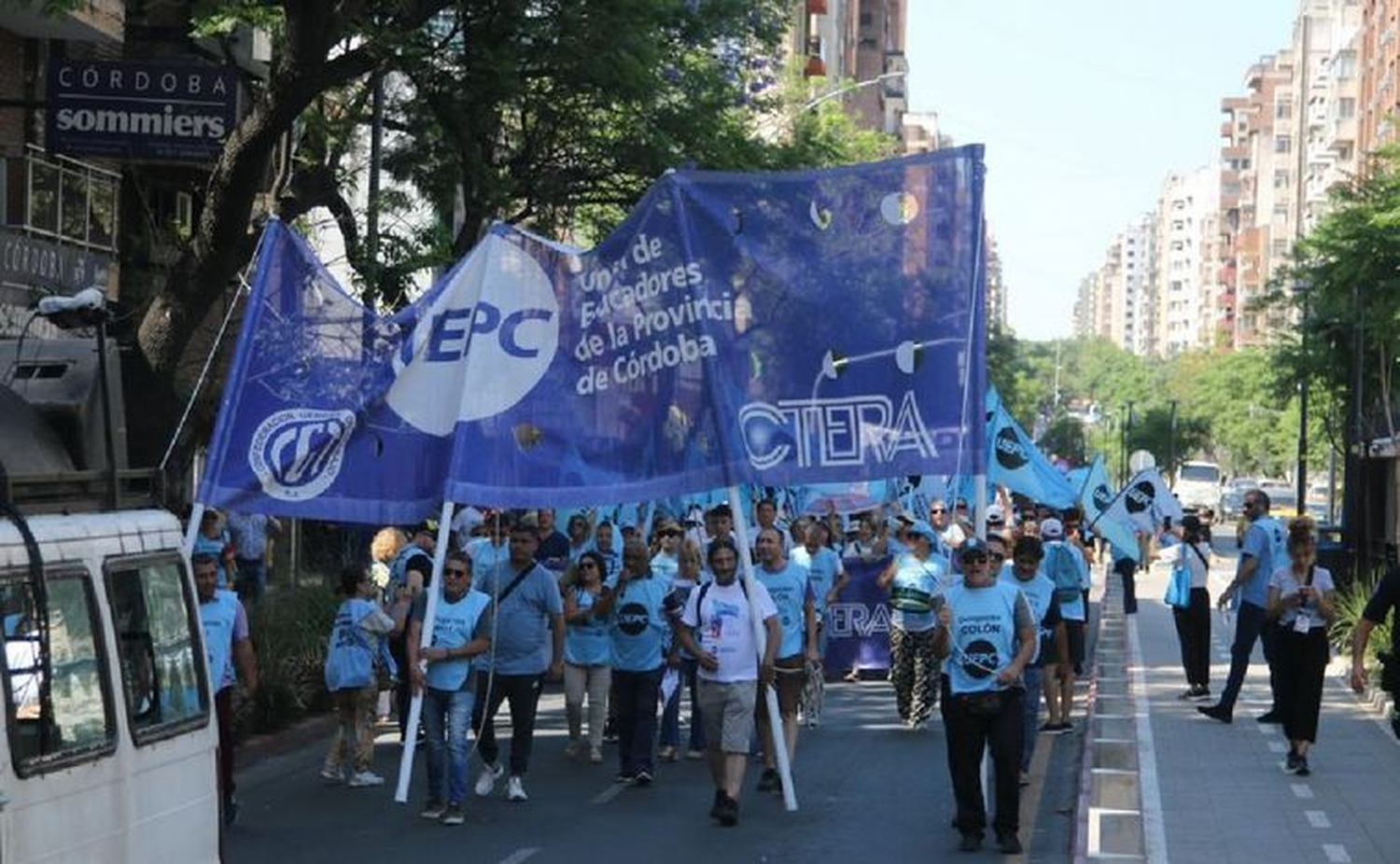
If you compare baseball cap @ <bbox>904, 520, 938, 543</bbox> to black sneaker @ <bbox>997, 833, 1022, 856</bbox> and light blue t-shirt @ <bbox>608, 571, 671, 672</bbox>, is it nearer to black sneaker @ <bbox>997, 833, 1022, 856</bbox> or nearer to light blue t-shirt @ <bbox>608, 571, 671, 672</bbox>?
light blue t-shirt @ <bbox>608, 571, 671, 672</bbox>

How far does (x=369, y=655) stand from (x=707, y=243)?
143 inches

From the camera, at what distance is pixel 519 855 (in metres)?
13.3

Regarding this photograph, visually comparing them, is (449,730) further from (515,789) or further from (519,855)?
(519,855)

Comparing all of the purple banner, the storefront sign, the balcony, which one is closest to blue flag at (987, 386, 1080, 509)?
the purple banner

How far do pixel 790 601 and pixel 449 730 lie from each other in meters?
2.67

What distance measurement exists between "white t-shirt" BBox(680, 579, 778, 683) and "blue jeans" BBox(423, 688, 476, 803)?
138cm

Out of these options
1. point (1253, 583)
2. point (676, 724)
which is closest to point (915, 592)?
point (676, 724)

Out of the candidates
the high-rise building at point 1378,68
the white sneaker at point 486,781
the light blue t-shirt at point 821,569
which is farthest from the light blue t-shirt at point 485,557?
the high-rise building at point 1378,68

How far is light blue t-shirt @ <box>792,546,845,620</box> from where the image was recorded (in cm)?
1952

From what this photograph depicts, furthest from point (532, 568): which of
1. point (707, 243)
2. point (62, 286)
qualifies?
point (62, 286)

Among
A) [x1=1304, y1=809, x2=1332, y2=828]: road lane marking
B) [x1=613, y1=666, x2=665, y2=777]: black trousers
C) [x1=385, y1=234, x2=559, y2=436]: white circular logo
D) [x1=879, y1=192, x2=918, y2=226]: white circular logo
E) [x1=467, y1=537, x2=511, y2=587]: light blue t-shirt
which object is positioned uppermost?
[x1=879, y1=192, x2=918, y2=226]: white circular logo

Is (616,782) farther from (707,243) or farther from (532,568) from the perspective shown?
(707,243)

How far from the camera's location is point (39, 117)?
1129 inches

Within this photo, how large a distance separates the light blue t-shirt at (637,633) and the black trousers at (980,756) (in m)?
3.38
